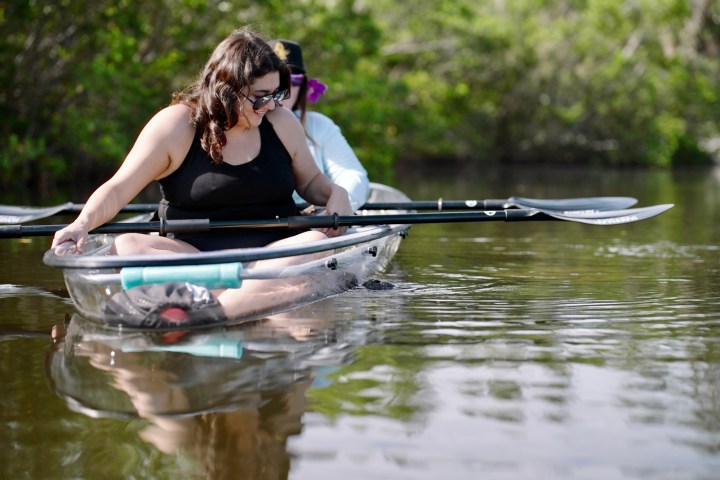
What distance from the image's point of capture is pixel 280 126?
5.20 meters

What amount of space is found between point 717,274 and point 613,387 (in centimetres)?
328

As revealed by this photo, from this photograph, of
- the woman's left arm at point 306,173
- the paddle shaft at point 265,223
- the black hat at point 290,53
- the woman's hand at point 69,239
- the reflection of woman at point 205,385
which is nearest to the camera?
the reflection of woman at point 205,385

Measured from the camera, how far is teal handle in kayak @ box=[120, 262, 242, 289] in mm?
4293

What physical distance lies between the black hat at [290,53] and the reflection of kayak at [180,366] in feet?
6.85

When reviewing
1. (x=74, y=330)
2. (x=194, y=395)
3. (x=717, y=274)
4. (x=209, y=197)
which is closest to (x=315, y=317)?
(x=209, y=197)

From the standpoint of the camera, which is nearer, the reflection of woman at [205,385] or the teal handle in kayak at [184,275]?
the reflection of woman at [205,385]

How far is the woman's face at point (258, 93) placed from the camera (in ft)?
15.9

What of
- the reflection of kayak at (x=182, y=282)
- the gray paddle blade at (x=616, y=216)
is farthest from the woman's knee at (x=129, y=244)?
the gray paddle blade at (x=616, y=216)

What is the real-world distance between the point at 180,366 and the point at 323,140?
2.93 metres

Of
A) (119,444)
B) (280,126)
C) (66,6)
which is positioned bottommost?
(119,444)

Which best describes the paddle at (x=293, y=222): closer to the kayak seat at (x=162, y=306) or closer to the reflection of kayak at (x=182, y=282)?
the reflection of kayak at (x=182, y=282)

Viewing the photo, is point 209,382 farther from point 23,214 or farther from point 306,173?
point 23,214

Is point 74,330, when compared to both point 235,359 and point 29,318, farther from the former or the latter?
point 235,359

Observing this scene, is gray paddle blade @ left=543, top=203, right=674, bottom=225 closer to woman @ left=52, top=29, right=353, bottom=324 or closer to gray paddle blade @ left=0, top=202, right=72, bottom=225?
woman @ left=52, top=29, right=353, bottom=324
